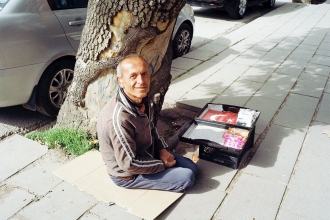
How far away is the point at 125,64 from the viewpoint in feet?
8.14

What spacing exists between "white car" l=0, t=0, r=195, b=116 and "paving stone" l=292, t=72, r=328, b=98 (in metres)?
3.44

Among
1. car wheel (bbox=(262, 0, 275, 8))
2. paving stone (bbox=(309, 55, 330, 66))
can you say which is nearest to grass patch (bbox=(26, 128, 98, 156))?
paving stone (bbox=(309, 55, 330, 66))

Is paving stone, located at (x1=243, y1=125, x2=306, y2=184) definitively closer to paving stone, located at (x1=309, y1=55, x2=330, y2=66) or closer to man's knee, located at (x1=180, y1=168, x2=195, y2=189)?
man's knee, located at (x1=180, y1=168, x2=195, y2=189)

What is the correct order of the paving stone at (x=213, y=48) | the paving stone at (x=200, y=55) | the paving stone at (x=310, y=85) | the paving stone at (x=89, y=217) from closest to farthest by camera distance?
1. the paving stone at (x=89, y=217)
2. the paving stone at (x=310, y=85)
3. the paving stone at (x=200, y=55)
4. the paving stone at (x=213, y=48)

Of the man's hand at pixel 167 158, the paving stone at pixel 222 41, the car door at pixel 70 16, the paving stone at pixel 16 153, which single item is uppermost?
the car door at pixel 70 16

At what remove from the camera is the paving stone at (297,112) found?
4102mm

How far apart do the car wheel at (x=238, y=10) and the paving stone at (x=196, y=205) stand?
870 centimetres

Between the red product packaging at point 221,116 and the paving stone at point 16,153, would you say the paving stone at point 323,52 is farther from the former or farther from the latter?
the paving stone at point 16,153

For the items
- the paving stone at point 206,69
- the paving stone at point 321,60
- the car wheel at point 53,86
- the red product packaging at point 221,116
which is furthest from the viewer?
Result: the paving stone at point 321,60

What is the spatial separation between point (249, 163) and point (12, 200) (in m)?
2.25

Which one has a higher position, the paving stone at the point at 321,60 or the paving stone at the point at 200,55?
the paving stone at the point at 200,55

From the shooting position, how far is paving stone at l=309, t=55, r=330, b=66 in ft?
20.9

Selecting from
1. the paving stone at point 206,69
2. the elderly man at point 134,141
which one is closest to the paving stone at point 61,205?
the elderly man at point 134,141

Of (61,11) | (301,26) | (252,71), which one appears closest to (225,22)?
(301,26)
